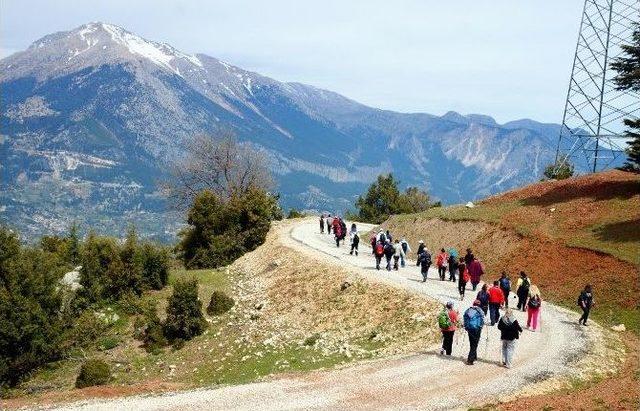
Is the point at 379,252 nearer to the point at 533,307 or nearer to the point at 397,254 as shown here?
the point at 397,254

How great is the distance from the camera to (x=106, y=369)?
93.1 ft

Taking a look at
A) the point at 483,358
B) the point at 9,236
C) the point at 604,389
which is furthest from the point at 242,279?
the point at 604,389

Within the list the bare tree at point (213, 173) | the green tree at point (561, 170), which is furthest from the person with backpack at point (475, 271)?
the bare tree at point (213, 173)

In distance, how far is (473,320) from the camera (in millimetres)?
19938

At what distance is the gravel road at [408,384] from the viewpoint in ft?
55.8

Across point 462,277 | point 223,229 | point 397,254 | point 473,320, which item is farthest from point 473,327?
point 223,229

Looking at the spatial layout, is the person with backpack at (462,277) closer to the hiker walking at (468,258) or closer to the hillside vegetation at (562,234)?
the hiker walking at (468,258)

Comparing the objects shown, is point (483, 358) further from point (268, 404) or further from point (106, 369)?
point (106, 369)

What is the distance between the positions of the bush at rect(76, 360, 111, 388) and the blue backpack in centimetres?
1790

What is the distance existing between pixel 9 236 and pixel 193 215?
63.2 feet

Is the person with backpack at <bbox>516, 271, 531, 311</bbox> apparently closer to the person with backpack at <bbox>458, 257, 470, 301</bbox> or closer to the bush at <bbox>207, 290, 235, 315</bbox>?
the person with backpack at <bbox>458, 257, 470, 301</bbox>

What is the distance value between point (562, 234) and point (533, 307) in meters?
15.9

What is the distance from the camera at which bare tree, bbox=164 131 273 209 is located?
7006 centimetres

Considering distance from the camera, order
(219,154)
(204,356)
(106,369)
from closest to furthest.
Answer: (106,369)
(204,356)
(219,154)
